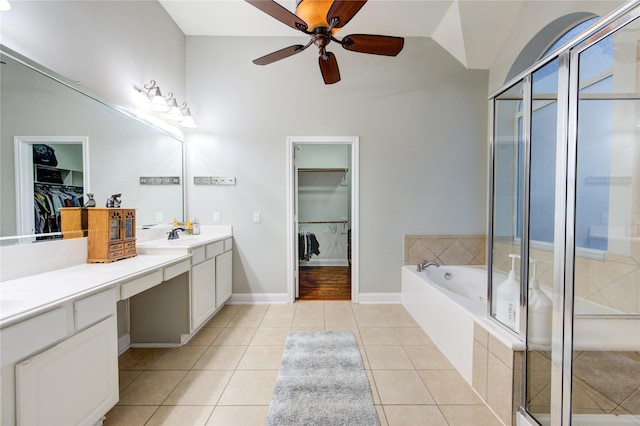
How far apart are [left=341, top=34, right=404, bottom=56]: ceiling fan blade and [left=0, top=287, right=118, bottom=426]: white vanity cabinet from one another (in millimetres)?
2119

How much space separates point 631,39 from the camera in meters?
1.38

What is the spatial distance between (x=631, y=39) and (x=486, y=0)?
5.27 feet

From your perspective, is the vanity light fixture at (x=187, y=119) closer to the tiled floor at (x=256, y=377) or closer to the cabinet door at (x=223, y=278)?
the cabinet door at (x=223, y=278)

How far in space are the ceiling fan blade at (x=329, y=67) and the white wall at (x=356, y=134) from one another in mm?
860

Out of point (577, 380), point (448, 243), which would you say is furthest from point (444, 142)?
point (577, 380)

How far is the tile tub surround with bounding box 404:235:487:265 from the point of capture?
3.11m

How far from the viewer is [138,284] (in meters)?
1.52

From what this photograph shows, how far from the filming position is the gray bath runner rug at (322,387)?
1413mm

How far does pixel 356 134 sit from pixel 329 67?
1138 mm

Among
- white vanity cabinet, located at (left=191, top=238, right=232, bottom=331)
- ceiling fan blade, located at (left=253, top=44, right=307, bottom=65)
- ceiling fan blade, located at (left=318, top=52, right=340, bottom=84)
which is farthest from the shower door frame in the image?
white vanity cabinet, located at (left=191, top=238, right=232, bottom=331)

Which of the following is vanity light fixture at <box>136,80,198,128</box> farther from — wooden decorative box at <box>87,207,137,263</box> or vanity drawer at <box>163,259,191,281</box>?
vanity drawer at <box>163,259,191,281</box>

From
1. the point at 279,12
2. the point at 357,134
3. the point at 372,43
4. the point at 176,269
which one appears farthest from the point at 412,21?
the point at 176,269

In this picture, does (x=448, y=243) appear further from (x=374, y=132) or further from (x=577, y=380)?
(x=577, y=380)

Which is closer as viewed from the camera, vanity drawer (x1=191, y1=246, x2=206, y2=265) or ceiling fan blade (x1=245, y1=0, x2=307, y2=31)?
ceiling fan blade (x1=245, y1=0, x2=307, y2=31)
